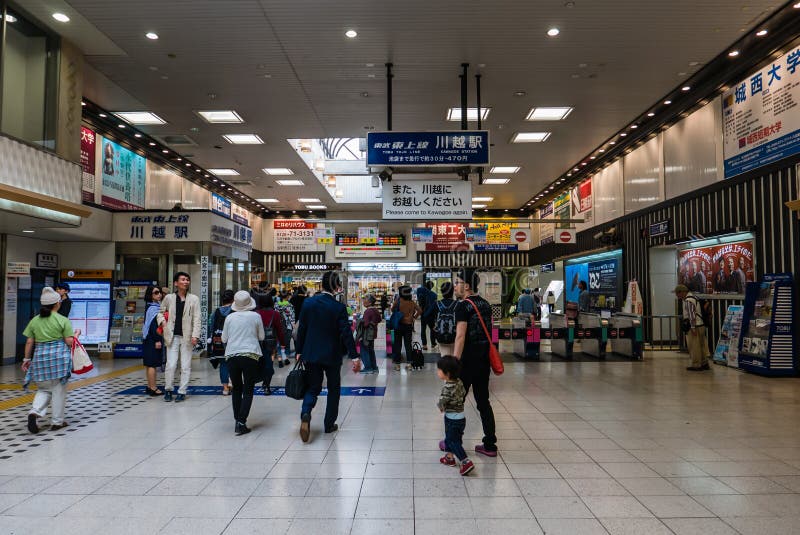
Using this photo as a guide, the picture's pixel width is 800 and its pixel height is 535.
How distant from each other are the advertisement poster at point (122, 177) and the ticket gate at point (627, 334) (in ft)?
36.2

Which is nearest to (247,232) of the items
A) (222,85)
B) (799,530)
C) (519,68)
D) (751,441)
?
(222,85)

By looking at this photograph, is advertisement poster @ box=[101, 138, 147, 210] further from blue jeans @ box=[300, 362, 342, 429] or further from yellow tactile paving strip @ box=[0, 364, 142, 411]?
blue jeans @ box=[300, 362, 342, 429]

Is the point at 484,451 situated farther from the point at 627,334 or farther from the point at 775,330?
the point at 627,334

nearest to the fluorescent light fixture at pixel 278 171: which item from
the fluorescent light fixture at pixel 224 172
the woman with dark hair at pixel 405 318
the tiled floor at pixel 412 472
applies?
the fluorescent light fixture at pixel 224 172

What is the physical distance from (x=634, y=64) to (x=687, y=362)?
5.45 metres

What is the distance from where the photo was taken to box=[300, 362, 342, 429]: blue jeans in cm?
468

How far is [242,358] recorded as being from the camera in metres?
4.96

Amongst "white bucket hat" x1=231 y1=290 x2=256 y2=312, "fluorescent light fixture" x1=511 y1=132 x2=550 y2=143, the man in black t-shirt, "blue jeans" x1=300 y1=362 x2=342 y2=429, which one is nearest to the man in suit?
"blue jeans" x1=300 y1=362 x2=342 y2=429

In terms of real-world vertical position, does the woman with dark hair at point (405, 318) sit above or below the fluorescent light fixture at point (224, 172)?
below

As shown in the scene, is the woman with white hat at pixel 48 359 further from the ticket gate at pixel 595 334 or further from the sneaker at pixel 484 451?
the ticket gate at pixel 595 334

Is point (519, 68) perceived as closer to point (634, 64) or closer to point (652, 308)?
point (634, 64)

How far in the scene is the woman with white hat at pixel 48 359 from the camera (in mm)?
4961

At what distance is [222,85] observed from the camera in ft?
28.8

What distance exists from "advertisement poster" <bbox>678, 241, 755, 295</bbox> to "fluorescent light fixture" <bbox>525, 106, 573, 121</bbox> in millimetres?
3817
